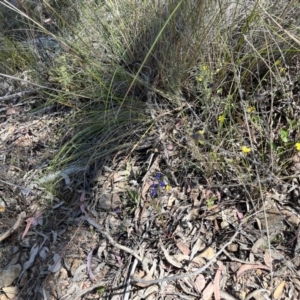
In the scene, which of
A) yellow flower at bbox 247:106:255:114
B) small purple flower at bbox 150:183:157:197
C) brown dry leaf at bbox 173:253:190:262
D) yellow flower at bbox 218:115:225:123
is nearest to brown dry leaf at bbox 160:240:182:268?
brown dry leaf at bbox 173:253:190:262

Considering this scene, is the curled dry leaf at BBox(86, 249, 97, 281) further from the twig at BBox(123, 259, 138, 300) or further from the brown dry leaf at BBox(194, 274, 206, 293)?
the brown dry leaf at BBox(194, 274, 206, 293)

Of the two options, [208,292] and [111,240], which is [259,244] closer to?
[208,292]

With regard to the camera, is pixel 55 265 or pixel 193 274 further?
pixel 55 265

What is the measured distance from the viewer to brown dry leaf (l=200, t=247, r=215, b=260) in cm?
135

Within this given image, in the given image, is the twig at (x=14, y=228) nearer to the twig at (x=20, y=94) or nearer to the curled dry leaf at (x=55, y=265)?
the curled dry leaf at (x=55, y=265)

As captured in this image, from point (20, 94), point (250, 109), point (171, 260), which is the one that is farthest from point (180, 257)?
point (20, 94)

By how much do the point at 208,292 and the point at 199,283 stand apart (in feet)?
0.14

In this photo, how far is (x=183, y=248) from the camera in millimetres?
1395

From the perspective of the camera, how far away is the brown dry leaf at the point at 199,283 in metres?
1.30

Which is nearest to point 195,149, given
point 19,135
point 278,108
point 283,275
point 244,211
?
point 244,211

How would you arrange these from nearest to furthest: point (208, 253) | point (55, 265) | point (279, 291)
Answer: point (279, 291), point (208, 253), point (55, 265)

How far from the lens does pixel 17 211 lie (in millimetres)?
1639

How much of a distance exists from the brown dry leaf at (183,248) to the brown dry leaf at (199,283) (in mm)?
95

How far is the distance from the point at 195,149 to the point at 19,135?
3.12 feet
